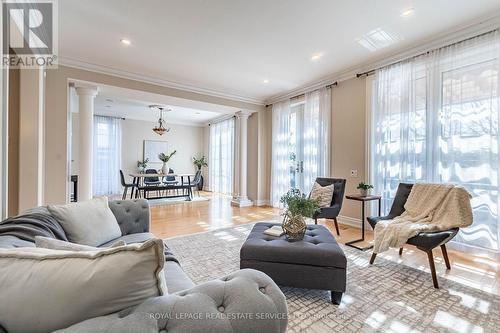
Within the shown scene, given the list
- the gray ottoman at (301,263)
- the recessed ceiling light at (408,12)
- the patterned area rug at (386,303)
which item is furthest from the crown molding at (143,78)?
the gray ottoman at (301,263)

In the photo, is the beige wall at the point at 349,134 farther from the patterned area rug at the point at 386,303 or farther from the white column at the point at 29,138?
the white column at the point at 29,138

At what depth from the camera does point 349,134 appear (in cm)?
436

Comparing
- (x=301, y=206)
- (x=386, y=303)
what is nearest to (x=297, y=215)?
(x=301, y=206)

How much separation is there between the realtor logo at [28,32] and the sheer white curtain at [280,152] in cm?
425

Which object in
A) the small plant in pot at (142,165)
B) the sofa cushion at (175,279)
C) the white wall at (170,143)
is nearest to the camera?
the sofa cushion at (175,279)

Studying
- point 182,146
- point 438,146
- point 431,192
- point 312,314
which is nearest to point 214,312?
point 312,314

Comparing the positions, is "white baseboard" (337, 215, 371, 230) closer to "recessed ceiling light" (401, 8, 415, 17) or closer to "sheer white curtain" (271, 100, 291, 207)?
"sheer white curtain" (271, 100, 291, 207)

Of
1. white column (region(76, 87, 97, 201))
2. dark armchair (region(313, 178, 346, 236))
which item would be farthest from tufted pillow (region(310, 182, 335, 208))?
white column (region(76, 87, 97, 201))

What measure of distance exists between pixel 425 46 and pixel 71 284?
4376mm

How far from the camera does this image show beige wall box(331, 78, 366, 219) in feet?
13.7

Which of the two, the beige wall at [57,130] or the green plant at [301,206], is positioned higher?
the beige wall at [57,130]

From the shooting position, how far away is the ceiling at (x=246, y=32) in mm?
2607

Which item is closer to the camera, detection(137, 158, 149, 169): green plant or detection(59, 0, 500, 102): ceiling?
detection(59, 0, 500, 102): ceiling

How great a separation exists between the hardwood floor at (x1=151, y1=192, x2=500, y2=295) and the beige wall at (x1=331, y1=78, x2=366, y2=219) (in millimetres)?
812
